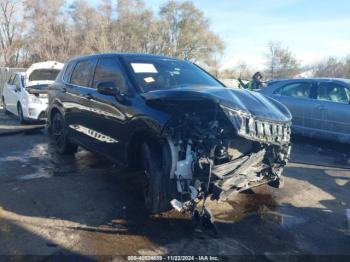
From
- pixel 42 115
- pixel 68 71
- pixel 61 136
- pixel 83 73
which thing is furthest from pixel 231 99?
pixel 42 115

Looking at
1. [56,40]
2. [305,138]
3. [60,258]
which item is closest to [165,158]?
[60,258]

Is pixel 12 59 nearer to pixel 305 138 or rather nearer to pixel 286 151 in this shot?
pixel 305 138

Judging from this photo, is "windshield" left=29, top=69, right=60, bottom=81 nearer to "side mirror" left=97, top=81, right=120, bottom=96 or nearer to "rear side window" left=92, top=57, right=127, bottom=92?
"rear side window" left=92, top=57, right=127, bottom=92

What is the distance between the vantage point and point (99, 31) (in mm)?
38062

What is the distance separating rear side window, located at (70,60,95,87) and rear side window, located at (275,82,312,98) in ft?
17.9

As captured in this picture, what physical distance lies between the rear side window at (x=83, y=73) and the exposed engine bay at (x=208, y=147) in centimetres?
238

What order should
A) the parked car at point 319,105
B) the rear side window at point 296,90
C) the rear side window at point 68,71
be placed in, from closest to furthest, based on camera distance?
the rear side window at point 68,71 → the parked car at point 319,105 → the rear side window at point 296,90

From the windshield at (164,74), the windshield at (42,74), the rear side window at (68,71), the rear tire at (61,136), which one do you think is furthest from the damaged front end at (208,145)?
the windshield at (42,74)

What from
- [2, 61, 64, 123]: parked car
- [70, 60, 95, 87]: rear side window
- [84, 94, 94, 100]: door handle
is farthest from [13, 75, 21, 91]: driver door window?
[84, 94, 94, 100]: door handle

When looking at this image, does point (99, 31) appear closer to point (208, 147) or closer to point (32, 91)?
point (32, 91)

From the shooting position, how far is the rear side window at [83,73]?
6.12 m

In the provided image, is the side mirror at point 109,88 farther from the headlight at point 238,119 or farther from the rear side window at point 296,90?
the rear side window at point 296,90

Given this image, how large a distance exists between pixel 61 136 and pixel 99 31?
108 feet

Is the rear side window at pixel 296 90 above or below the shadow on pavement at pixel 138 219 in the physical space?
above
